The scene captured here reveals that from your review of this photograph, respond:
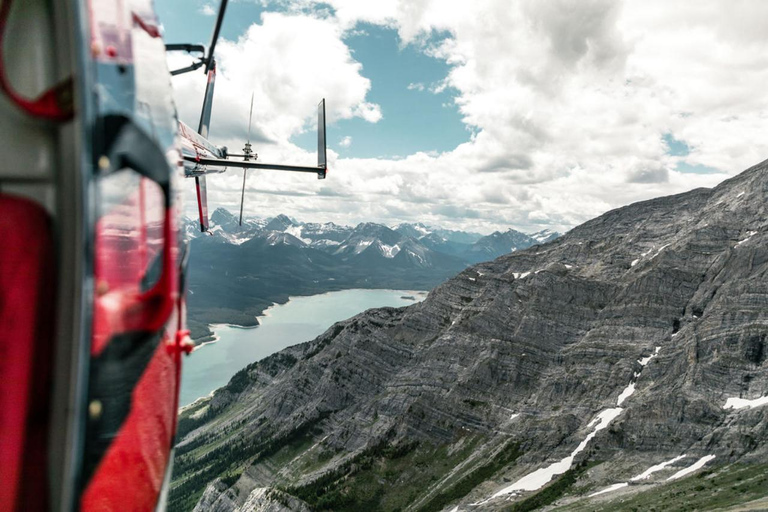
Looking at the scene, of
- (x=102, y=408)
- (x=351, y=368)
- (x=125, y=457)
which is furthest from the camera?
(x=351, y=368)

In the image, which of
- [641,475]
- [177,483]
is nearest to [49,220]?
[641,475]

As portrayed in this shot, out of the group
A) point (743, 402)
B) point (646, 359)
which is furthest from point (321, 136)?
point (646, 359)

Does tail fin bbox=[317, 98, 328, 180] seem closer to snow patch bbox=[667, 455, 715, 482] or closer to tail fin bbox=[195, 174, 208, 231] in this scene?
tail fin bbox=[195, 174, 208, 231]

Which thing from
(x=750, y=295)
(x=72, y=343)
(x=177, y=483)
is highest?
(x=72, y=343)

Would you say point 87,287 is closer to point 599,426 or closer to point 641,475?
point 641,475

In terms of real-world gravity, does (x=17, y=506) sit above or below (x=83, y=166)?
below

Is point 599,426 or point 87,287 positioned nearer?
point 87,287
